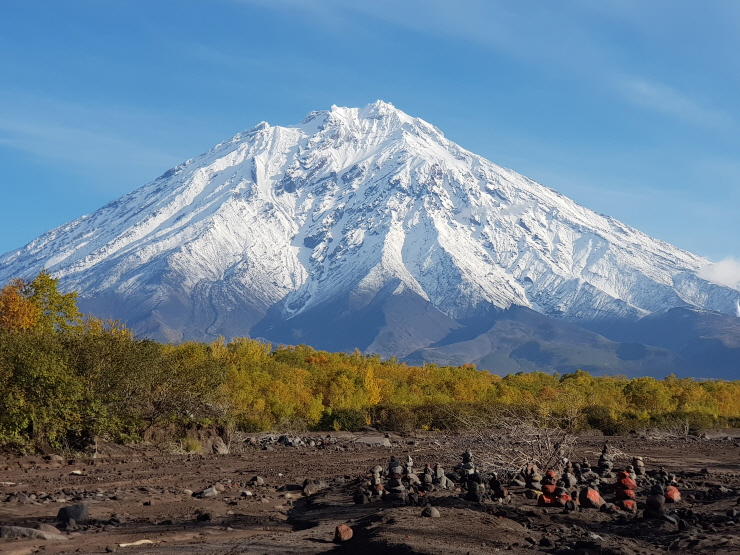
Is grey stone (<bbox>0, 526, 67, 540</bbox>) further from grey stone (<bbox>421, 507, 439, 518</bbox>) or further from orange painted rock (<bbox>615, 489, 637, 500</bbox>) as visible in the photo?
orange painted rock (<bbox>615, 489, 637, 500</bbox>)

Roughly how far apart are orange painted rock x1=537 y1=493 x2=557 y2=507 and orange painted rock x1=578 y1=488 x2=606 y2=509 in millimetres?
582

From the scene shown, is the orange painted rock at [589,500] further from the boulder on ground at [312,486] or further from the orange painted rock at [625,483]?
the boulder on ground at [312,486]

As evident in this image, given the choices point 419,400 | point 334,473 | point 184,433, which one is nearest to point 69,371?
point 184,433

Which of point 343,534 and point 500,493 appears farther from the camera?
point 500,493

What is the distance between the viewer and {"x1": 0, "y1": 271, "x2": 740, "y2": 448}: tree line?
27.5 meters

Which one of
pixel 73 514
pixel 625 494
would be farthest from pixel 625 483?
pixel 73 514

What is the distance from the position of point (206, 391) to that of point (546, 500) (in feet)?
62.7

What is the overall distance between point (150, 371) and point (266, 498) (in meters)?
12.0

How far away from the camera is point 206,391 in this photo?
113 feet

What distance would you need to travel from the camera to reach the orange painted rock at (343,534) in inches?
611

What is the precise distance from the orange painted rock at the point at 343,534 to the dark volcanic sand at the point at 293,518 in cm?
14

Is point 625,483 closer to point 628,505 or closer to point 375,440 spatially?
point 628,505

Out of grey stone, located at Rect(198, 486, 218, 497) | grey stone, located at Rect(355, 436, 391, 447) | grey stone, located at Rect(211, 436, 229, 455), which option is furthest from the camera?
grey stone, located at Rect(355, 436, 391, 447)

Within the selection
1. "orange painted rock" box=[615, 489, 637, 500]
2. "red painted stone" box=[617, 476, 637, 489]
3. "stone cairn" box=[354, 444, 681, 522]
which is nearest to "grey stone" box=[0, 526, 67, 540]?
"stone cairn" box=[354, 444, 681, 522]
